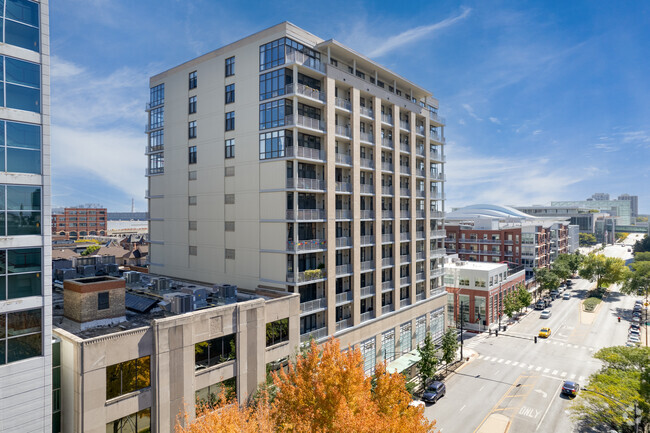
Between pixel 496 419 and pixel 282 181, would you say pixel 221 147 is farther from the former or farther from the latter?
pixel 496 419

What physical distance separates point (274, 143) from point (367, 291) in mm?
20419

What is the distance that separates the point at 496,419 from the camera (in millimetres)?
35438

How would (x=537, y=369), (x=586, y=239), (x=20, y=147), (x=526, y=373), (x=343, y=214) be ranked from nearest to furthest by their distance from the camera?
(x=20, y=147), (x=343, y=214), (x=526, y=373), (x=537, y=369), (x=586, y=239)

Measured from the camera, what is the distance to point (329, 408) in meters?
23.0

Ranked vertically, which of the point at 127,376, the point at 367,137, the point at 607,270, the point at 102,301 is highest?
the point at 367,137

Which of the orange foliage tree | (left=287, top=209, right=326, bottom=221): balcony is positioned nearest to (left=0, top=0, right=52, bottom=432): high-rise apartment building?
the orange foliage tree

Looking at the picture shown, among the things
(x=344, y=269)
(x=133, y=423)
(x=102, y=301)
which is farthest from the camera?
(x=344, y=269)

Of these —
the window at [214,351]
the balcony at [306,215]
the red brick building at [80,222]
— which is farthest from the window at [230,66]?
the red brick building at [80,222]

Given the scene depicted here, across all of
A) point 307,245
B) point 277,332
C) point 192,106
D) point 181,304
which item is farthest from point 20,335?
point 192,106

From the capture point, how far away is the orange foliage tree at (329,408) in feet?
67.2

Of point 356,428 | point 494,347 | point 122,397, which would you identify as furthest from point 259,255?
point 494,347

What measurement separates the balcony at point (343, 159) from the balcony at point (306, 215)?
6.37m

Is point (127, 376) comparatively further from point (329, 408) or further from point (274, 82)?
point (274, 82)

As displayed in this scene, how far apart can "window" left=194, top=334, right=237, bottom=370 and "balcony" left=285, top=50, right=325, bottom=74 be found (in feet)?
84.1
